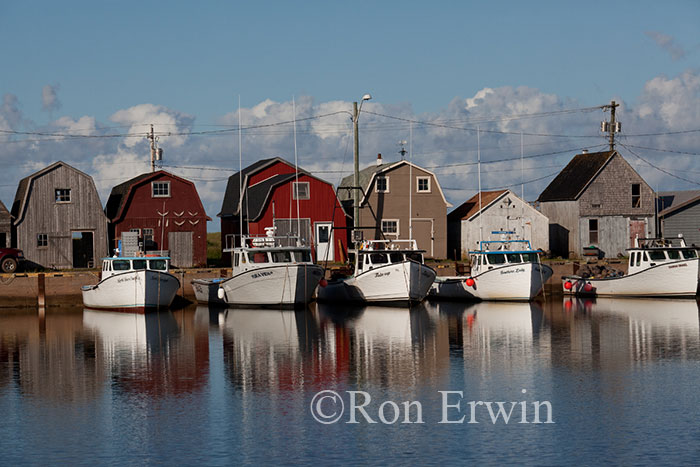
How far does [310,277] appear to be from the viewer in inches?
1578

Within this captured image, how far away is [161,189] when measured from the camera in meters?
51.4

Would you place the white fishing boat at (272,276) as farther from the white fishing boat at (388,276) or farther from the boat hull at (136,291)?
the boat hull at (136,291)

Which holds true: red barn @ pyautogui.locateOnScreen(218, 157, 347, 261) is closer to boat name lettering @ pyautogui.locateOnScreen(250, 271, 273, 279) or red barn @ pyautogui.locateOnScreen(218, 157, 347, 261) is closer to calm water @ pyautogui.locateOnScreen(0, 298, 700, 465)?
boat name lettering @ pyautogui.locateOnScreen(250, 271, 273, 279)

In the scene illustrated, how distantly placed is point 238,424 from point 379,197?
124 feet

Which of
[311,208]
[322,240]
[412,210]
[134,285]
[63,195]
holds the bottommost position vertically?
[134,285]

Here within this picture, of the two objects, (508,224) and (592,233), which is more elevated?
(508,224)

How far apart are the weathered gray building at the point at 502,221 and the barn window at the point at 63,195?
23472 millimetres

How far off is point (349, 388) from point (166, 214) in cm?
3131

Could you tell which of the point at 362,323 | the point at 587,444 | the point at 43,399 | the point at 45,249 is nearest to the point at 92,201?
the point at 45,249

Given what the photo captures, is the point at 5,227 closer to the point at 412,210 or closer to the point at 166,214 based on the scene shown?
the point at 166,214

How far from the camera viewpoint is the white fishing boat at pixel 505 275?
140 ft

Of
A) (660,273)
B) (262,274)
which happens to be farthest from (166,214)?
(660,273)

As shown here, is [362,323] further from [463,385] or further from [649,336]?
[463,385]

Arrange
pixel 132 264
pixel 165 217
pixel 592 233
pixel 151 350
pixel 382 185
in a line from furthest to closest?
1. pixel 592 233
2. pixel 382 185
3. pixel 165 217
4. pixel 132 264
5. pixel 151 350
